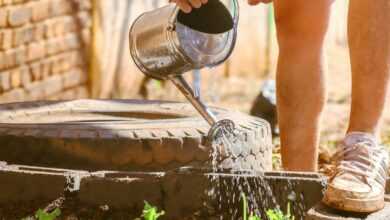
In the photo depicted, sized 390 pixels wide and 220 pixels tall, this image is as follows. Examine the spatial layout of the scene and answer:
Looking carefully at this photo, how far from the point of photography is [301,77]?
3.40 meters

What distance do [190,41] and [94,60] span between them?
8.92 ft

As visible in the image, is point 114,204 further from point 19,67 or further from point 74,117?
point 19,67

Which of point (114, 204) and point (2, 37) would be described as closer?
point (114, 204)

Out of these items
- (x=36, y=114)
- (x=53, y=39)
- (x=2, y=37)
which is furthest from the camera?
(x=53, y=39)

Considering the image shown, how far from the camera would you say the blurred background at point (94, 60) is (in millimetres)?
5012

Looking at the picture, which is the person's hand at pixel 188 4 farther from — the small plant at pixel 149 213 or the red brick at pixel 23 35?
the red brick at pixel 23 35

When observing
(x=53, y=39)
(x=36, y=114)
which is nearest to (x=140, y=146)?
(x=36, y=114)

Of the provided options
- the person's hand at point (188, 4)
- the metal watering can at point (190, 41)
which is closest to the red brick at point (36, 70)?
the metal watering can at point (190, 41)

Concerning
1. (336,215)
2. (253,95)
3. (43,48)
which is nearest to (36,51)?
(43,48)

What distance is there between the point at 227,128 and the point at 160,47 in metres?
0.32

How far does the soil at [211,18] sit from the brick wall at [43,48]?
1.85 metres

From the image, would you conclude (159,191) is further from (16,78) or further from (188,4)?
(16,78)

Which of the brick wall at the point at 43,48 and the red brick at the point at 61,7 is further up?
the red brick at the point at 61,7

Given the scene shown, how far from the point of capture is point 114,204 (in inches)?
112
